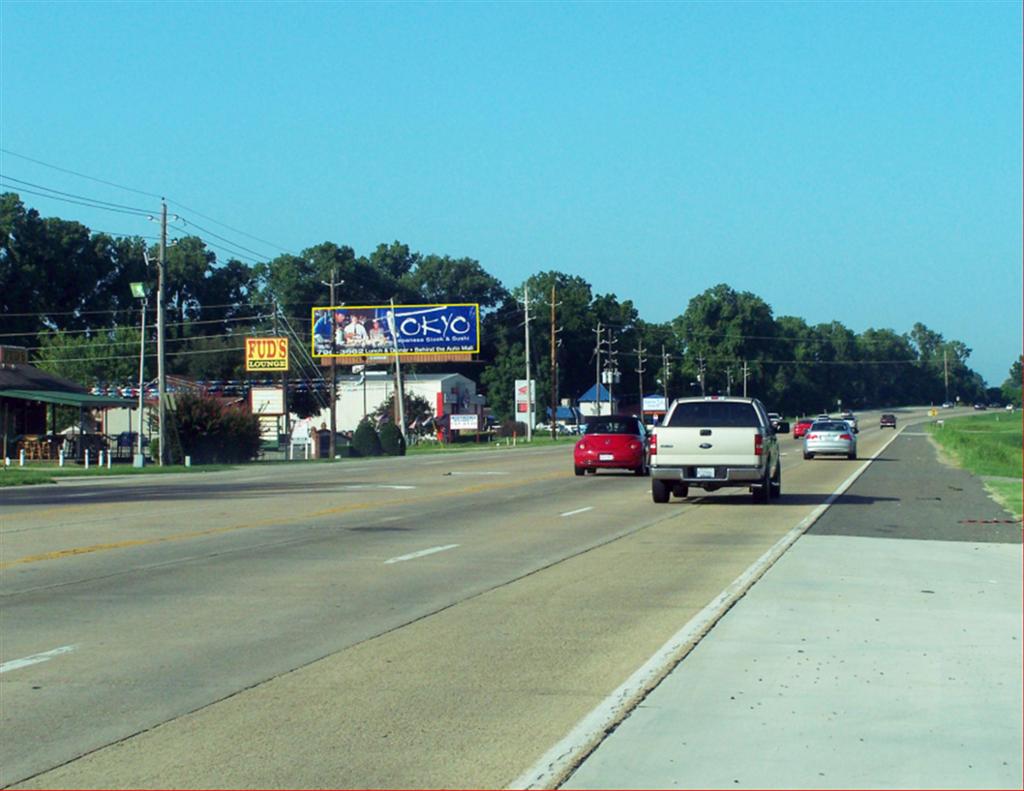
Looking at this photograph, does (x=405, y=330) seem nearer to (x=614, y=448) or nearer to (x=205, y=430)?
(x=205, y=430)

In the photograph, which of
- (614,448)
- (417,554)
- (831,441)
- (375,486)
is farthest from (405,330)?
(417,554)

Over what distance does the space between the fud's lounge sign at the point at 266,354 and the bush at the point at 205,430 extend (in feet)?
53.3

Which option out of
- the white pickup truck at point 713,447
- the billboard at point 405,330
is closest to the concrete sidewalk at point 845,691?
the white pickup truck at point 713,447

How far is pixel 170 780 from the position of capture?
22.6ft

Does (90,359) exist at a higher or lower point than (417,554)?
higher

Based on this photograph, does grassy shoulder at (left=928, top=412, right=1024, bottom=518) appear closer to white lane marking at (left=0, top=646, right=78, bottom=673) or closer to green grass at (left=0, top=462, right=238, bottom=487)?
white lane marking at (left=0, top=646, right=78, bottom=673)

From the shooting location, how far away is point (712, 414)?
26.8 meters

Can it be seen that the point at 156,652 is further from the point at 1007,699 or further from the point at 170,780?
the point at 1007,699

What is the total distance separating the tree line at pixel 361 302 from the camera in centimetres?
10706

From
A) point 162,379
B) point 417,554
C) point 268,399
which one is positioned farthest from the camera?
point 268,399

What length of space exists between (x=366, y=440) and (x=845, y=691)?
205ft

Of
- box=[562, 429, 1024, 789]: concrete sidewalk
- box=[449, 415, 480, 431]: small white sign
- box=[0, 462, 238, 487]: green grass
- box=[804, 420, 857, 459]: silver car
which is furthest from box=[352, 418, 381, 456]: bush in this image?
box=[562, 429, 1024, 789]: concrete sidewalk

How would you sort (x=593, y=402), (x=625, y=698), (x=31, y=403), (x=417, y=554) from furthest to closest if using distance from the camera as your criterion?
1. (x=593, y=402)
2. (x=31, y=403)
3. (x=417, y=554)
4. (x=625, y=698)

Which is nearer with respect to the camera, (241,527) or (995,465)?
(241,527)
